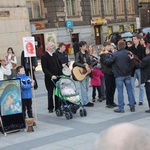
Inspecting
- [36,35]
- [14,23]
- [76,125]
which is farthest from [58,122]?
[36,35]

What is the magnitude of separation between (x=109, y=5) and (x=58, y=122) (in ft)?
112

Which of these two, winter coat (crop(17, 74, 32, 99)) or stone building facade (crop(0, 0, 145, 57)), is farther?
stone building facade (crop(0, 0, 145, 57))

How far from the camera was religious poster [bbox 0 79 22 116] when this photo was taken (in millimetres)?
7262

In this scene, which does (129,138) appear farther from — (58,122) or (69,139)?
(58,122)

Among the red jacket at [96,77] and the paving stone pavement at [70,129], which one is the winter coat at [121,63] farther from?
the red jacket at [96,77]

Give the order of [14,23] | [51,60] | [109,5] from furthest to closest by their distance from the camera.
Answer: [109,5] → [14,23] → [51,60]

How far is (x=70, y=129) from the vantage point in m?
7.28

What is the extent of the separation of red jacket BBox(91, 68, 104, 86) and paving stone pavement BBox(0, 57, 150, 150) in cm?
72

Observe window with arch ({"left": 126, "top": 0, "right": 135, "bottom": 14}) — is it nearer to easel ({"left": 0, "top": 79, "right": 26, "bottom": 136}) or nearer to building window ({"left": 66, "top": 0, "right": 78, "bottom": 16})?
building window ({"left": 66, "top": 0, "right": 78, "bottom": 16})

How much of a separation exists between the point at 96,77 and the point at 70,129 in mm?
3063

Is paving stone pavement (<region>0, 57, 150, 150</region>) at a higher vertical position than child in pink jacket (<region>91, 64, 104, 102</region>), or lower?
lower

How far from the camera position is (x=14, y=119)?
24.3 ft

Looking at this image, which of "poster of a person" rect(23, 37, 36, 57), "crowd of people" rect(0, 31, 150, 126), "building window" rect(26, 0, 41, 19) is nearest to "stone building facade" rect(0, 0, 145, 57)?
"building window" rect(26, 0, 41, 19)

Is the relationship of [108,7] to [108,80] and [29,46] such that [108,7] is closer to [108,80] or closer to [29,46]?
[108,80]
